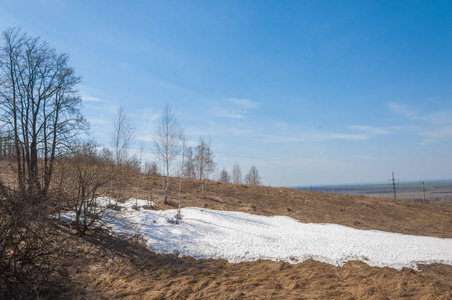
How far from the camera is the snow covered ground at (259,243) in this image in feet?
29.2

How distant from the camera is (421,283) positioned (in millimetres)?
6977

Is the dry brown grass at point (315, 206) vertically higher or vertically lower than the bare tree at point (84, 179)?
lower

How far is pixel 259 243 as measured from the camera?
993cm

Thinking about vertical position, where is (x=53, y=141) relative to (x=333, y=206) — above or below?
above

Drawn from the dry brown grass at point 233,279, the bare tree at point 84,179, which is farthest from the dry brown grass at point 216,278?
the bare tree at point 84,179

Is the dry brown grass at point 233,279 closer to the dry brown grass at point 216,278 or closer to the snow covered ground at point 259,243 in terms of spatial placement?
the dry brown grass at point 216,278

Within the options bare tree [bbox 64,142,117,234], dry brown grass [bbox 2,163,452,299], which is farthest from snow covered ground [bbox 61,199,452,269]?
bare tree [bbox 64,142,117,234]

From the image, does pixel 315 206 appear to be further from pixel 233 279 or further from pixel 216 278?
pixel 216 278

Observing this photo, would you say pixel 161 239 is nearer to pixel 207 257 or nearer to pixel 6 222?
pixel 207 257

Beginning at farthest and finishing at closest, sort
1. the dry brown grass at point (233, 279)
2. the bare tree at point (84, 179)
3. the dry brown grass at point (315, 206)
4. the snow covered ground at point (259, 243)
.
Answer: the dry brown grass at point (315, 206) < the snow covered ground at point (259, 243) < the bare tree at point (84, 179) < the dry brown grass at point (233, 279)

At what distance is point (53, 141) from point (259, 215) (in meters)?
12.1

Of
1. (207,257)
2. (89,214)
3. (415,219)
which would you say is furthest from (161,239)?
(415,219)

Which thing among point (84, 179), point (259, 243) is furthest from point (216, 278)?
point (84, 179)

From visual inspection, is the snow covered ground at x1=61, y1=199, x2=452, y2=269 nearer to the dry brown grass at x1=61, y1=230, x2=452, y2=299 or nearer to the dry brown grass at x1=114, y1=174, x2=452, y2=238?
the dry brown grass at x1=61, y1=230, x2=452, y2=299
